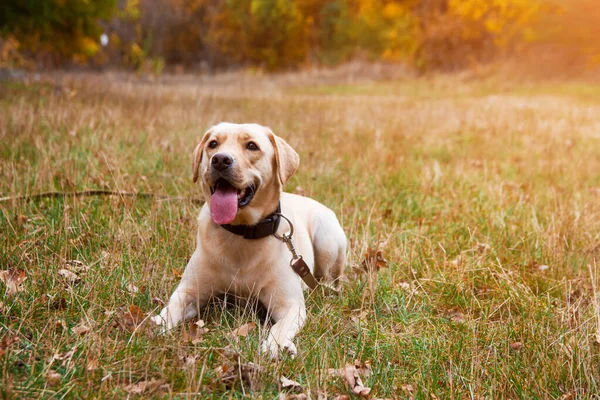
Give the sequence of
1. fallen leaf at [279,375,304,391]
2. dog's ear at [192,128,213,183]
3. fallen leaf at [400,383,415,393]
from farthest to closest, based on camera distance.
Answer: dog's ear at [192,128,213,183] < fallen leaf at [400,383,415,393] < fallen leaf at [279,375,304,391]

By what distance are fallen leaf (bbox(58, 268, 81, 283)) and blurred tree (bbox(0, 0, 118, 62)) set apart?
29.1 feet

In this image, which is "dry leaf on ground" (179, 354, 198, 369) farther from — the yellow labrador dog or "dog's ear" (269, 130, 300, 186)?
"dog's ear" (269, 130, 300, 186)

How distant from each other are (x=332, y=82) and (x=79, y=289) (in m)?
21.4

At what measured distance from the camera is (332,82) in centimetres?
2364

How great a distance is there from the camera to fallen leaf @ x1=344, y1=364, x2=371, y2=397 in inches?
93.5

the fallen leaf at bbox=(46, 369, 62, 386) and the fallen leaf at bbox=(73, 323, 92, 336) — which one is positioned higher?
the fallen leaf at bbox=(46, 369, 62, 386)

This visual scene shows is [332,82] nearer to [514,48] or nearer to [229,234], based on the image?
[514,48]

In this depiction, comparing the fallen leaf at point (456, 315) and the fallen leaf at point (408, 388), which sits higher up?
the fallen leaf at point (408, 388)

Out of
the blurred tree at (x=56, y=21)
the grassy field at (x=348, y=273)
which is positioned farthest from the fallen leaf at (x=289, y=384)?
the blurred tree at (x=56, y=21)

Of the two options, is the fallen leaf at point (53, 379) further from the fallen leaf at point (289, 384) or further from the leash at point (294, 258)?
the leash at point (294, 258)

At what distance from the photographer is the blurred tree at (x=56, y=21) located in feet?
35.0

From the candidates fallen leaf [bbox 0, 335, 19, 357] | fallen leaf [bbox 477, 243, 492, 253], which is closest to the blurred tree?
fallen leaf [bbox 477, 243, 492, 253]

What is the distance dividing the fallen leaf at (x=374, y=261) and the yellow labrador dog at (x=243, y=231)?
0.67 meters

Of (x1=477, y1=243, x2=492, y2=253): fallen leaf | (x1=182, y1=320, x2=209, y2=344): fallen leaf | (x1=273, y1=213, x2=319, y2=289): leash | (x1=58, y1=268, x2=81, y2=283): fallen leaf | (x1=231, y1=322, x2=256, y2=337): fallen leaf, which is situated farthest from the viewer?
Answer: (x1=477, y1=243, x2=492, y2=253): fallen leaf
